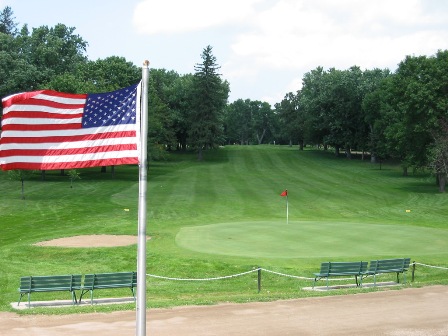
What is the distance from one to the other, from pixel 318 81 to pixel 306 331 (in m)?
98.4

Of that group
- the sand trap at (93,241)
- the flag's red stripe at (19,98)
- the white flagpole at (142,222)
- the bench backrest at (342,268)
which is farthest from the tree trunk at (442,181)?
the flag's red stripe at (19,98)

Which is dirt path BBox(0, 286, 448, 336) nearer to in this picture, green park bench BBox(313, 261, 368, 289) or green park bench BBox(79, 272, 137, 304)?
green park bench BBox(313, 261, 368, 289)

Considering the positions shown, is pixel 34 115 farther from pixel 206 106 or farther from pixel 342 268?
pixel 206 106

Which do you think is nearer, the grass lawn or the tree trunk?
the grass lawn

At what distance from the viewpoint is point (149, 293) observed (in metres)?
22.5

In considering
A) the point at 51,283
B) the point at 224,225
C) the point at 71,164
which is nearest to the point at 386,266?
the point at 51,283

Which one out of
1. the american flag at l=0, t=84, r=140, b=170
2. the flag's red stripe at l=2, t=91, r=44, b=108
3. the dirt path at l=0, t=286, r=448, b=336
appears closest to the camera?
the american flag at l=0, t=84, r=140, b=170

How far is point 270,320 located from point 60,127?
9.22 metres

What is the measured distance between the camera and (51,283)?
2059 cm

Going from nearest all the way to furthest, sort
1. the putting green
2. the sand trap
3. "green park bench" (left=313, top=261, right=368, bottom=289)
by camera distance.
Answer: "green park bench" (left=313, top=261, right=368, bottom=289)
the putting green
the sand trap

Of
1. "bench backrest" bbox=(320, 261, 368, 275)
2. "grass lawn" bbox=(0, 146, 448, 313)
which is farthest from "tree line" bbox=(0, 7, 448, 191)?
"bench backrest" bbox=(320, 261, 368, 275)

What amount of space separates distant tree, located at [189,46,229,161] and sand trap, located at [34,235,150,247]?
2501 inches

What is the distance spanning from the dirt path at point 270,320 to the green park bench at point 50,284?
6.18ft

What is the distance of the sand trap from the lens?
31689 millimetres
